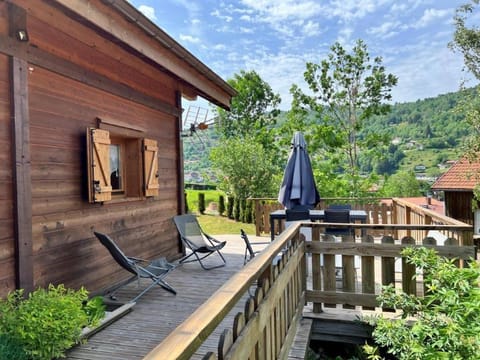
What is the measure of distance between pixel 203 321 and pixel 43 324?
166cm

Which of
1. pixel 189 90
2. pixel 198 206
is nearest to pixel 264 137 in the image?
pixel 198 206

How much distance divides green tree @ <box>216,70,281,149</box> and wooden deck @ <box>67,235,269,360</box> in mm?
18262

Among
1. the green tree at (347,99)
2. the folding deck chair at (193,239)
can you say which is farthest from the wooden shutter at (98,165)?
the green tree at (347,99)

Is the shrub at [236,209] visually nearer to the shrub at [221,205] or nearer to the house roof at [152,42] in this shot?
the shrub at [221,205]

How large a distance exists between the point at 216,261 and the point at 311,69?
1086 centimetres

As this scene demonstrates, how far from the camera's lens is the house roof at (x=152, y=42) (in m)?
2.75

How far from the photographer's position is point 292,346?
9.03 feet

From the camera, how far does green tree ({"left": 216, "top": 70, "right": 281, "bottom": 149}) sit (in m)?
22.5

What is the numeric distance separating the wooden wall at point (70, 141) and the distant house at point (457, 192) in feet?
54.3

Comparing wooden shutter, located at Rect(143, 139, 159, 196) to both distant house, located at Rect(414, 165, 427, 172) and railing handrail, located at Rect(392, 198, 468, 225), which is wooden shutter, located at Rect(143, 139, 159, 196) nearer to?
railing handrail, located at Rect(392, 198, 468, 225)

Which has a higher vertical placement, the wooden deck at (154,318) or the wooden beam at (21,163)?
the wooden beam at (21,163)

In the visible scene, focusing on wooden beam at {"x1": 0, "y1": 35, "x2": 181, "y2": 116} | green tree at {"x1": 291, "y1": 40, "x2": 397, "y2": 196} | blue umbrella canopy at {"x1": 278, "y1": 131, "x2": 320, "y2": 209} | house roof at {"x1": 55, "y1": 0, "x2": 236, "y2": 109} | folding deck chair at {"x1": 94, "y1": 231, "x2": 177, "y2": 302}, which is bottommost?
folding deck chair at {"x1": 94, "y1": 231, "x2": 177, "y2": 302}

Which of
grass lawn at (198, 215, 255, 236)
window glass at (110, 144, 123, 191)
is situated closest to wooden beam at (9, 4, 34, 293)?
window glass at (110, 144, 123, 191)

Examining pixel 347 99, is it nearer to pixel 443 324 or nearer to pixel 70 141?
pixel 70 141
